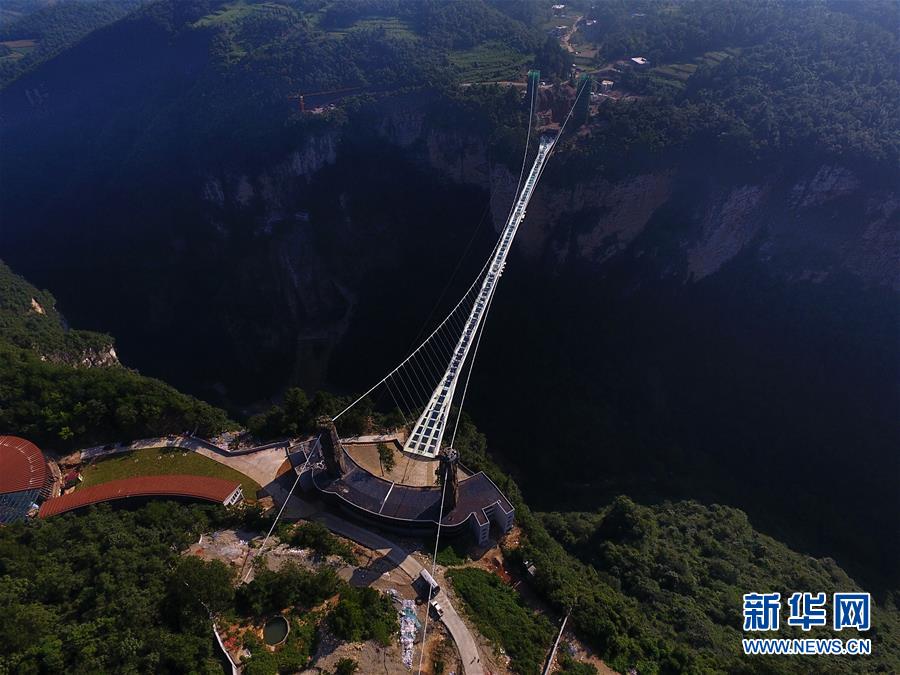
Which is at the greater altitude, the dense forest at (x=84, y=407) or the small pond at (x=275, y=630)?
the dense forest at (x=84, y=407)

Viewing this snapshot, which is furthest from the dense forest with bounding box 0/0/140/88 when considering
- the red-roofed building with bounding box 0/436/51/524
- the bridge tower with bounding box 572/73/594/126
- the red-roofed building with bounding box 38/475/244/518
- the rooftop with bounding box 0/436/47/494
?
the bridge tower with bounding box 572/73/594/126

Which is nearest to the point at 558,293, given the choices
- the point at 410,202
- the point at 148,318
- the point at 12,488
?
the point at 410,202

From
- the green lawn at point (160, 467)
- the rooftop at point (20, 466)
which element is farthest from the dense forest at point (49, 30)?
the green lawn at point (160, 467)

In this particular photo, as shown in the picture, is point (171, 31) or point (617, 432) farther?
point (171, 31)

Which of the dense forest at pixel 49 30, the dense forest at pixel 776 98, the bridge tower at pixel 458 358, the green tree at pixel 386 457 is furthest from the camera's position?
the dense forest at pixel 49 30

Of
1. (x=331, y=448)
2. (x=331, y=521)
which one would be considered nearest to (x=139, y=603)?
(x=331, y=521)

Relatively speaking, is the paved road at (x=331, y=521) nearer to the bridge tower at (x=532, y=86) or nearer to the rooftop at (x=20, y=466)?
the rooftop at (x=20, y=466)

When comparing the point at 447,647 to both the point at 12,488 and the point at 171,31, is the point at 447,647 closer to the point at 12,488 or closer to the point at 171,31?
the point at 12,488
